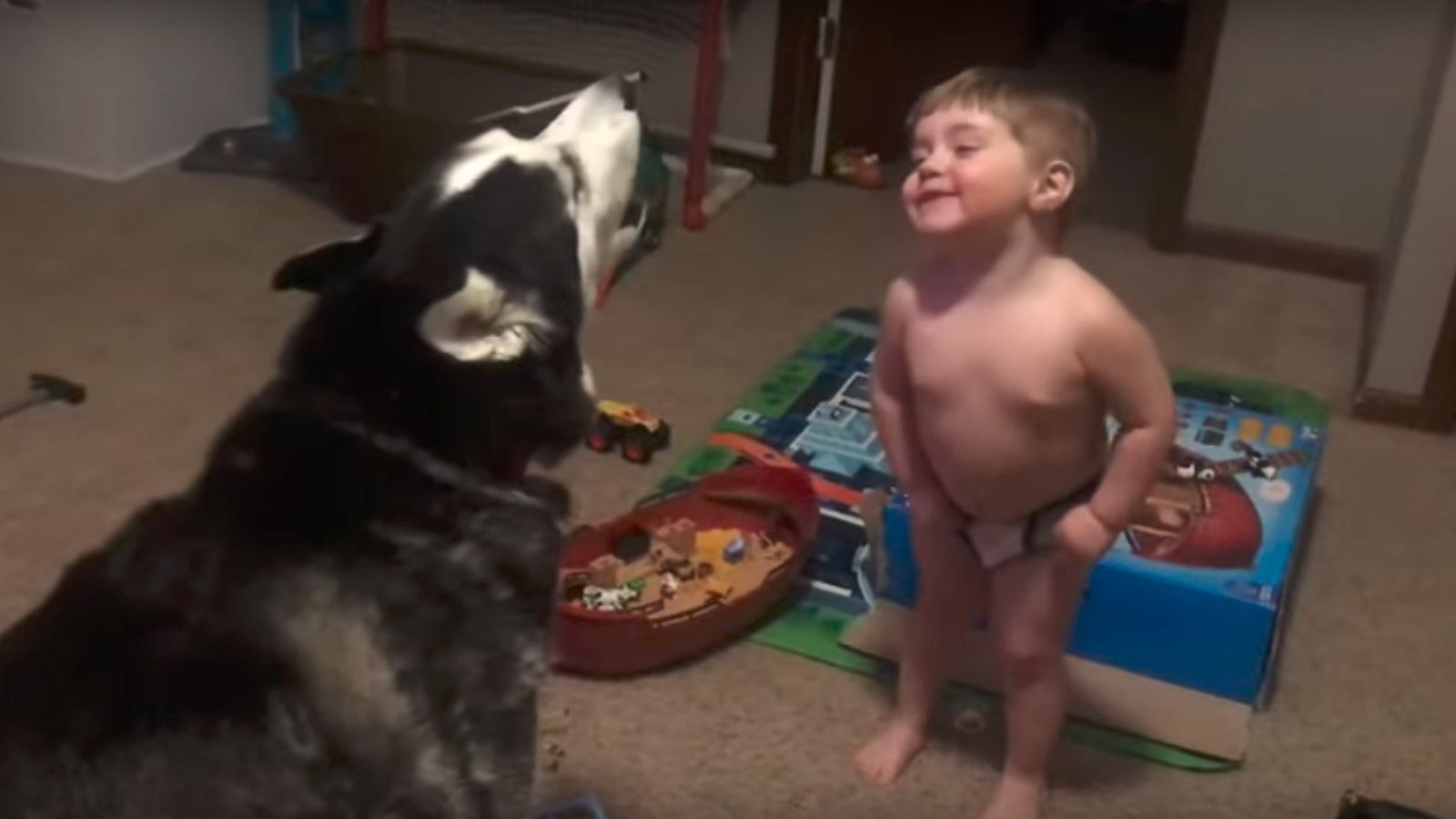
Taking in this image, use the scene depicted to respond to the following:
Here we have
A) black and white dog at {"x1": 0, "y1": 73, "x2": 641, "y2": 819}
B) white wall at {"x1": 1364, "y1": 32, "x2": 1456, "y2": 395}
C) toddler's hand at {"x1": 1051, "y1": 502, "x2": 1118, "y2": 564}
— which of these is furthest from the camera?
white wall at {"x1": 1364, "y1": 32, "x2": 1456, "y2": 395}

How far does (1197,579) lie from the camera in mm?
1691

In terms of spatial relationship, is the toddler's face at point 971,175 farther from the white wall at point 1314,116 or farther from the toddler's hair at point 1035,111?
the white wall at point 1314,116

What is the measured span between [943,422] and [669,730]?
452mm

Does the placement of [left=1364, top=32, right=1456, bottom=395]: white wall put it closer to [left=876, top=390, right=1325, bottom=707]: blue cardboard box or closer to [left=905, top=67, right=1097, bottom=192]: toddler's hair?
[left=876, top=390, right=1325, bottom=707]: blue cardboard box

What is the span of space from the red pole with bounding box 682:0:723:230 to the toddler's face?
4.98 feet

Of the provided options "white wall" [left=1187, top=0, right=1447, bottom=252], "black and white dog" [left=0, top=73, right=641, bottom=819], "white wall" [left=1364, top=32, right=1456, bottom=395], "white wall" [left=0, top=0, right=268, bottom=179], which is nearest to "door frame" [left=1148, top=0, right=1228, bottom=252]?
"white wall" [left=1187, top=0, right=1447, bottom=252]

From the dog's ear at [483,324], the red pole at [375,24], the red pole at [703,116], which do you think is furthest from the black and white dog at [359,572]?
the red pole at [375,24]

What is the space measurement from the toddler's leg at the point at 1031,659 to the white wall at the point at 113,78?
2.02 m

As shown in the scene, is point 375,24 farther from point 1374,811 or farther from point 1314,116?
point 1374,811

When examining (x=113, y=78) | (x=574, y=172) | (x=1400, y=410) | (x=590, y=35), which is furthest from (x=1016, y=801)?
(x=113, y=78)

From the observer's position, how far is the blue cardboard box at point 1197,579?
66.2 inches

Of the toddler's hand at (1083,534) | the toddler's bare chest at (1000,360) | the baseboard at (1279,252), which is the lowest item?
the baseboard at (1279,252)

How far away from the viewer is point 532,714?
1.27 meters

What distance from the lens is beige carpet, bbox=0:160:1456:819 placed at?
1.68 m
